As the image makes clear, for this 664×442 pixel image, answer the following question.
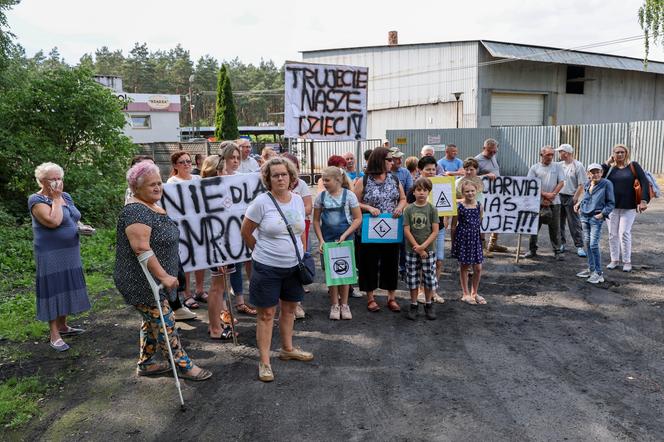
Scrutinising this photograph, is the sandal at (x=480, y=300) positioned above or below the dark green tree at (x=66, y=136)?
below

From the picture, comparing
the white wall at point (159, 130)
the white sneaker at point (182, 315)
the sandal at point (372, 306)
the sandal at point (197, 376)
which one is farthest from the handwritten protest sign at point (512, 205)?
the white wall at point (159, 130)

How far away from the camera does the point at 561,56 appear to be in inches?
1107

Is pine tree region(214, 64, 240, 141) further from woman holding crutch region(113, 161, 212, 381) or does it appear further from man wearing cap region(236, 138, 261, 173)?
woman holding crutch region(113, 161, 212, 381)

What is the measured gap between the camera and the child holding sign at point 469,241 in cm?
644

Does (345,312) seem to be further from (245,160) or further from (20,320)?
(20,320)

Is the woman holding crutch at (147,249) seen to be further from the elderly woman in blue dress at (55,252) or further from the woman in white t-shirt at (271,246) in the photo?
the elderly woman in blue dress at (55,252)

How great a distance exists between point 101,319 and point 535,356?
15.9ft

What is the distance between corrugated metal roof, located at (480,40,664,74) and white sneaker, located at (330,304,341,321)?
22162 mm

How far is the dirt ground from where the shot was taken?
367 cm

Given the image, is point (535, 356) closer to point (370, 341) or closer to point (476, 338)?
point (476, 338)

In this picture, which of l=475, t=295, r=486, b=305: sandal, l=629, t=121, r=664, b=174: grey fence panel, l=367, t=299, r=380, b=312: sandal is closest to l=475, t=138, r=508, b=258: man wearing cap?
l=475, t=295, r=486, b=305: sandal

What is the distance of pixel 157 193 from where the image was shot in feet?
12.9

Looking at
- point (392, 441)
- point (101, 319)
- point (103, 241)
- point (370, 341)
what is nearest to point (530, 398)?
point (392, 441)

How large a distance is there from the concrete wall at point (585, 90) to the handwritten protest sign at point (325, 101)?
19.7 meters
